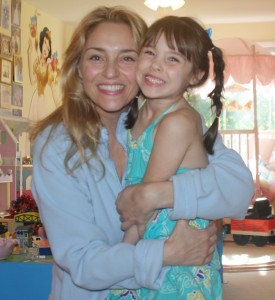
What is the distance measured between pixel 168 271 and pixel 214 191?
21 centimetres

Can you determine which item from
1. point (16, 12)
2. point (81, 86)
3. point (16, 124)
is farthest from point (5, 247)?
point (16, 12)

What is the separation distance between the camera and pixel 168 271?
1.20 meters

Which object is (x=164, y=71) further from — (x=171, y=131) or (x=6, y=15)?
(x=6, y=15)

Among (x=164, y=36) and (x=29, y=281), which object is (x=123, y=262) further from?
(x=29, y=281)

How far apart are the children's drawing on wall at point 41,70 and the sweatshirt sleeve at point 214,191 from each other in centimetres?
444

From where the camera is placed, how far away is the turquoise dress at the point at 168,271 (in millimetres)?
1194

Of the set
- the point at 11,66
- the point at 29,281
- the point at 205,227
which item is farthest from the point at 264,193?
the point at 205,227

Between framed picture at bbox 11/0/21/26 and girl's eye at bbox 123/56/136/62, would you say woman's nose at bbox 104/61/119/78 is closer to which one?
girl's eye at bbox 123/56/136/62

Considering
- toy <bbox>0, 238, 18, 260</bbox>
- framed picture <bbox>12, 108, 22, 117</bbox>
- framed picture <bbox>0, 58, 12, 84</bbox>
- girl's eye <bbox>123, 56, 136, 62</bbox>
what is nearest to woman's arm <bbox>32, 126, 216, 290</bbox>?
girl's eye <bbox>123, 56, 136, 62</bbox>

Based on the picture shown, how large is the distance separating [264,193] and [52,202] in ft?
15.6

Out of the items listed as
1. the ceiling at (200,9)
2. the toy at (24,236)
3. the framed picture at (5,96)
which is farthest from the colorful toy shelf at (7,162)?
the ceiling at (200,9)

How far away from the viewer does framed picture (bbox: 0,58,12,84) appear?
4.97m

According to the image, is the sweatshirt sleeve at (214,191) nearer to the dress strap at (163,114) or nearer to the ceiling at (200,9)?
the dress strap at (163,114)

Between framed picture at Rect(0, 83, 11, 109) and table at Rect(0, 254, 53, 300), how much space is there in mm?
3324
